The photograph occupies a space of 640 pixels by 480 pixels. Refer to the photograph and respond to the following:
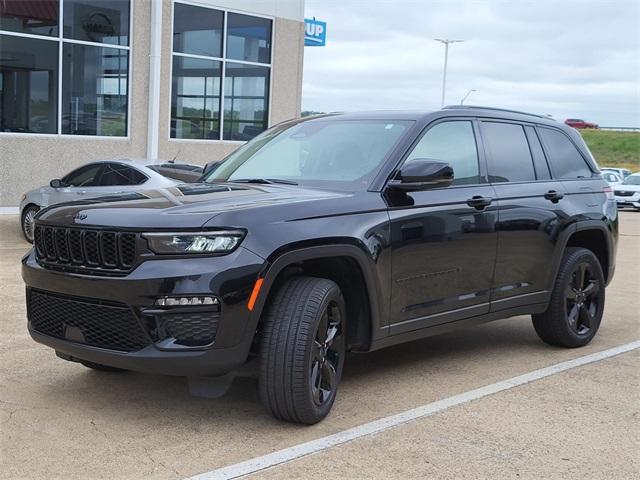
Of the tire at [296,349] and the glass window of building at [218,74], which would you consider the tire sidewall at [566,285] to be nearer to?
the tire at [296,349]

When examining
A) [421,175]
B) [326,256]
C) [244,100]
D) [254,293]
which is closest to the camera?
[254,293]

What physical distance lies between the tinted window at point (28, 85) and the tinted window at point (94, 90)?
0.27 m

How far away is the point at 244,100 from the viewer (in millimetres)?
20109

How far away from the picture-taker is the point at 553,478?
153 inches

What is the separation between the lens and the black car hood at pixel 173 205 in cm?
414

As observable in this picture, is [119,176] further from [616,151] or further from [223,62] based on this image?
[616,151]

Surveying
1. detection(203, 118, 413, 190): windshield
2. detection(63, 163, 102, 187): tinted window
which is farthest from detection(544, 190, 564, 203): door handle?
detection(63, 163, 102, 187): tinted window

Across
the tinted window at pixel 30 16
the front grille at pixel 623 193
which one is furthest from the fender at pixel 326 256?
the front grille at pixel 623 193

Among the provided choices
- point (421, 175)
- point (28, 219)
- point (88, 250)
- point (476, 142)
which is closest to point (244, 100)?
point (28, 219)

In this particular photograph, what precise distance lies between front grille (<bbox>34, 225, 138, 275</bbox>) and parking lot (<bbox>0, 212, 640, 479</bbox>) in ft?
2.90

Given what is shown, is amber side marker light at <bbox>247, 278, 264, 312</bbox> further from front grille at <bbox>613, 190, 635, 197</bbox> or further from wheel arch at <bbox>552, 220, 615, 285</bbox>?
front grille at <bbox>613, 190, 635, 197</bbox>

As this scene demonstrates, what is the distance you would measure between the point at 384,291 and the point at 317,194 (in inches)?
28.1

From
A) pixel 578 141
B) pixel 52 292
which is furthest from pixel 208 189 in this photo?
pixel 578 141

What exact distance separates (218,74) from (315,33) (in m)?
6.88
